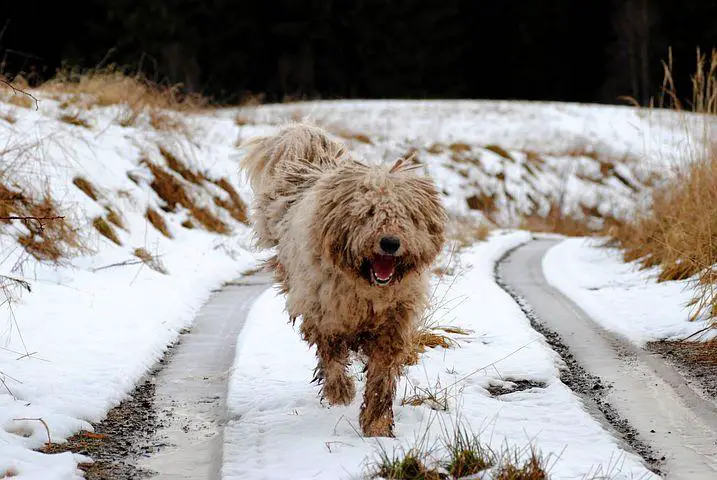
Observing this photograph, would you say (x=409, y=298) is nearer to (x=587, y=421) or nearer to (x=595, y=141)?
(x=587, y=421)

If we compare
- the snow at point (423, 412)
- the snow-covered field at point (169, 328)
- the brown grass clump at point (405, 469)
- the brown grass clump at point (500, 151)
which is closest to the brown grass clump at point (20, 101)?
the snow-covered field at point (169, 328)

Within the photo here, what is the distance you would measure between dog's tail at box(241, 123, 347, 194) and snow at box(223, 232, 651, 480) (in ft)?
4.21

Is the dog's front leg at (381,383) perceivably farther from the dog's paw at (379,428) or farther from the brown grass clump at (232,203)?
the brown grass clump at (232,203)

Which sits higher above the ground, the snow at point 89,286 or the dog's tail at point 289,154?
the dog's tail at point 289,154

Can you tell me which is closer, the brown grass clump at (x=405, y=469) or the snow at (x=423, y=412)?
the brown grass clump at (x=405, y=469)

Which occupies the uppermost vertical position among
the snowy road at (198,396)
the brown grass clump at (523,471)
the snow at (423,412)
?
the brown grass clump at (523,471)

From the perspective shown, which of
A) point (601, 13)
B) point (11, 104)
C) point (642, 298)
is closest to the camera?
point (642, 298)

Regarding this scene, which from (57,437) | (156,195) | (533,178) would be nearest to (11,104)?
(156,195)

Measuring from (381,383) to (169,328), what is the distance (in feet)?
8.90

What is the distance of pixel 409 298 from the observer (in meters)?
4.48

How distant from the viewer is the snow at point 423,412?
379 cm

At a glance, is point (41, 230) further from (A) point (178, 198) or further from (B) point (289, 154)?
(A) point (178, 198)

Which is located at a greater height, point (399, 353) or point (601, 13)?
point (601, 13)

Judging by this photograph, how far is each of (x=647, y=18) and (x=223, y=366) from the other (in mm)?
38675
